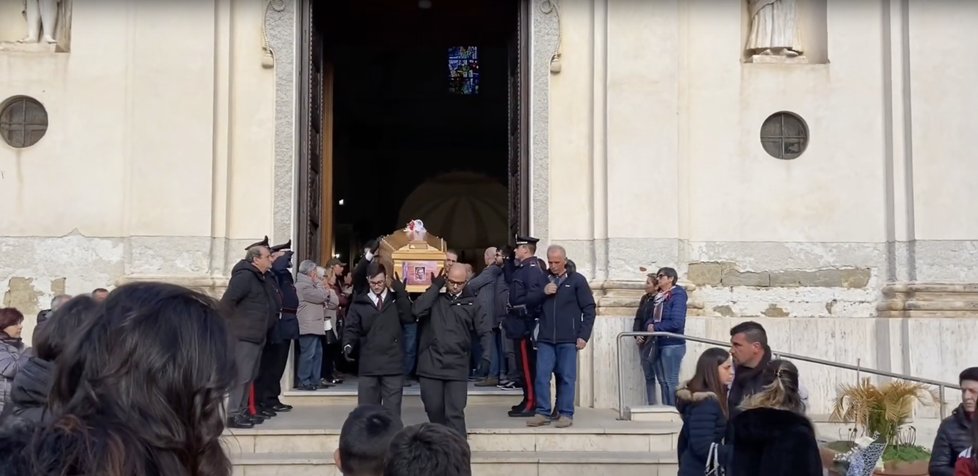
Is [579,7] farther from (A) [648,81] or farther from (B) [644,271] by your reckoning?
(B) [644,271]

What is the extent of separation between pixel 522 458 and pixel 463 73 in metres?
18.4

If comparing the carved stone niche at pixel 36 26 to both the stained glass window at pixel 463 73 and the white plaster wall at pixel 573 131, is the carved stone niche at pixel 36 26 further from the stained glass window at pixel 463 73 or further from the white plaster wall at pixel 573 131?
the stained glass window at pixel 463 73

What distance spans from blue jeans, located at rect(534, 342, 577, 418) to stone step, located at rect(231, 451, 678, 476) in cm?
72

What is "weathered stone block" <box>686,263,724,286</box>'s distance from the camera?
1179 centimetres

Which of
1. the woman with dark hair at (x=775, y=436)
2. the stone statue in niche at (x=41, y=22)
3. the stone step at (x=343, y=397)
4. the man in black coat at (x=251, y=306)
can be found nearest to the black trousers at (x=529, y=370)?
the stone step at (x=343, y=397)

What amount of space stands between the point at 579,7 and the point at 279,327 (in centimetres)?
500

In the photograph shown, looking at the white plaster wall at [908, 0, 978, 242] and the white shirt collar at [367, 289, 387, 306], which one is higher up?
the white plaster wall at [908, 0, 978, 242]

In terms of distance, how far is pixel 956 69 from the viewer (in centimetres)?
Result: 1176

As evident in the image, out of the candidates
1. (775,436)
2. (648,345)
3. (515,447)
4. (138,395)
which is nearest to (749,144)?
(648,345)

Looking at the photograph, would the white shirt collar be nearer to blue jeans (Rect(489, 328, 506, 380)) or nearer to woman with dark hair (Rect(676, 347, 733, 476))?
blue jeans (Rect(489, 328, 506, 380))

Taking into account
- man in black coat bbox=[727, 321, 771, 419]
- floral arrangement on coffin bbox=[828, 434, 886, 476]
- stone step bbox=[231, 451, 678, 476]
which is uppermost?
man in black coat bbox=[727, 321, 771, 419]

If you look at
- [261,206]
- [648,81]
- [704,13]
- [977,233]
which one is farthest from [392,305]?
[977,233]

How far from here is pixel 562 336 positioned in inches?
374

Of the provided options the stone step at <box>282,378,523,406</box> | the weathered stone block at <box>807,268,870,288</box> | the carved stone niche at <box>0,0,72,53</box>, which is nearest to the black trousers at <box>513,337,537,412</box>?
the stone step at <box>282,378,523,406</box>
